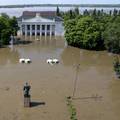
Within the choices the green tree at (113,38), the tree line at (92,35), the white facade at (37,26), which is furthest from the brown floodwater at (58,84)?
the white facade at (37,26)

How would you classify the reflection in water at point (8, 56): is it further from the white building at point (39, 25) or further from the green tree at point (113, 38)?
the white building at point (39, 25)

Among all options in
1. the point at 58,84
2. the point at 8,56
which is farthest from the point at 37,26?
the point at 58,84

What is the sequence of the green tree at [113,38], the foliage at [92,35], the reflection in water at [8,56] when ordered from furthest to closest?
the foliage at [92,35], the green tree at [113,38], the reflection in water at [8,56]

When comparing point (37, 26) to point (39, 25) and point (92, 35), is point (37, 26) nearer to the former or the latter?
point (39, 25)

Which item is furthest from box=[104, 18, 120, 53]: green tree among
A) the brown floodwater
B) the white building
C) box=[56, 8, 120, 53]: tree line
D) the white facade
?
the white facade

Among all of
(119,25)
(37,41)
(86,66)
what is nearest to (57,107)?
(86,66)

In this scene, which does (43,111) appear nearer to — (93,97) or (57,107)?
(57,107)
